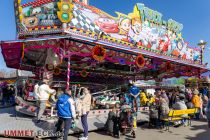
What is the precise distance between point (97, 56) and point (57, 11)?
98.2 inches

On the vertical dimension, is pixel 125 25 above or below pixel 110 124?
above

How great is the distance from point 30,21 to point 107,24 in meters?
3.41

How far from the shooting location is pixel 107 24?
11.5 m

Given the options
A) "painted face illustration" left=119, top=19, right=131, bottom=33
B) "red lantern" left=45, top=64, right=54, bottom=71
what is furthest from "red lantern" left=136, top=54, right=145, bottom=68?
"red lantern" left=45, top=64, right=54, bottom=71

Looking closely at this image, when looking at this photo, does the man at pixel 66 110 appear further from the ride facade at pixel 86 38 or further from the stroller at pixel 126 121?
the ride facade at pixel 86 38

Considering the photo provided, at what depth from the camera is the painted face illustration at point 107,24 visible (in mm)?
11219

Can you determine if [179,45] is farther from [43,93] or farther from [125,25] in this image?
[43,93]

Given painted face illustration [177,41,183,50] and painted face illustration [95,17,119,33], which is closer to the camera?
painted face illustration [95,17,119,33]

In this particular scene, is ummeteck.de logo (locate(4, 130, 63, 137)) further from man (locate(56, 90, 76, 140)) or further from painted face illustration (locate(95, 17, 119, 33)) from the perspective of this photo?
painted face illustration (locate(95, 17, 119, 33))

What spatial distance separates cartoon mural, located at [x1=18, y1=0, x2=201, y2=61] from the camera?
10.2 meters

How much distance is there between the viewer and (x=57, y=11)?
9.96 m

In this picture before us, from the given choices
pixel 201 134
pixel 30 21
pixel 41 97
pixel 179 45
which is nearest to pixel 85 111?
pixel 41 97

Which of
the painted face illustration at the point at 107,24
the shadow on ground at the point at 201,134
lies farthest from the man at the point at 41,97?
the shadow on ground at the point at 201,134

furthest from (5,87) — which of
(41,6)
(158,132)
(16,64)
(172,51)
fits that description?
(158,132)
